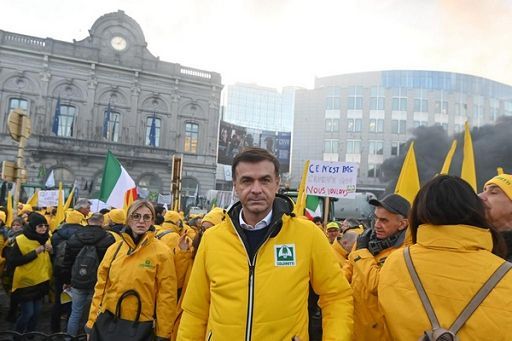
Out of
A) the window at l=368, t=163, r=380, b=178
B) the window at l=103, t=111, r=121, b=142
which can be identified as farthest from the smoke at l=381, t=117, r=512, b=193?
the window at l=368, t=163, r=380, b=178

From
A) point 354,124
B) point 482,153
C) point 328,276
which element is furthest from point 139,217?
point 354,124

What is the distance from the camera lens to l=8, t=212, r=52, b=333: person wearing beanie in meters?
5.38

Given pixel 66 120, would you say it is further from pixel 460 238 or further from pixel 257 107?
pixel 257 107

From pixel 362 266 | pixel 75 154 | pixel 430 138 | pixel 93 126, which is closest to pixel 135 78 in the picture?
pixel 93 126

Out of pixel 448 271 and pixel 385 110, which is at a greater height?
pixel 385 110

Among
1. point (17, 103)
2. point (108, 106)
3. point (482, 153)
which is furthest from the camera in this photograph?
point (108, 106)

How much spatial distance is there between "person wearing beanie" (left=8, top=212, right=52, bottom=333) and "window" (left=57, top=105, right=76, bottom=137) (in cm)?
2785

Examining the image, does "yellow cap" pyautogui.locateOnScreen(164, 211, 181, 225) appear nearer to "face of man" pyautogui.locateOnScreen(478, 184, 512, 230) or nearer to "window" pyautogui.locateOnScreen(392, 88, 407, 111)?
"face of man" pyautogui.locateOnScreen(478, 184, 512, 230)

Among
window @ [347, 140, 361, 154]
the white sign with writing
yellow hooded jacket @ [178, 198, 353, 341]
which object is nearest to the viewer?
yellow hooded jacket @ [178, 198, 353, 341]

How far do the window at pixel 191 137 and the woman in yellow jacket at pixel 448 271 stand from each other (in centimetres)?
3236

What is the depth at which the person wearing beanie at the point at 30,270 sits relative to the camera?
538 centimetres

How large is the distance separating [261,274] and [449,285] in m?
0.88

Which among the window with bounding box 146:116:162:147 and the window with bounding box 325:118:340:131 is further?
the window with bounding box 325:118:340:131

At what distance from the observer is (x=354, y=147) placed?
5238 centimetres
